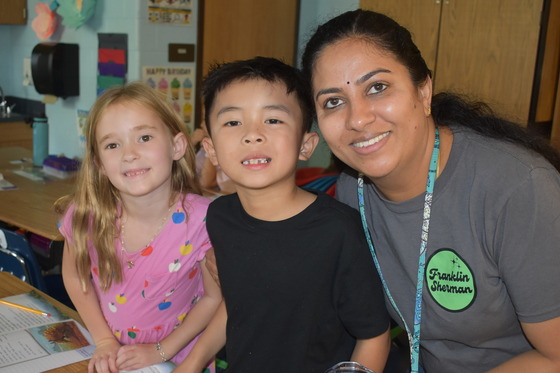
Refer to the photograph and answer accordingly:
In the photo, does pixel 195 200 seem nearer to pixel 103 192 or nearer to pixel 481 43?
pixel 103 192

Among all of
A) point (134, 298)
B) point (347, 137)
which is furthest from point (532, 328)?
point (134, 298)

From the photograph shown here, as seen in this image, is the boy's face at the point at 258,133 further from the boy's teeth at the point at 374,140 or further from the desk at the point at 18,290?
the desk at the point at 18,290

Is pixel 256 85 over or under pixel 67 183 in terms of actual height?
over

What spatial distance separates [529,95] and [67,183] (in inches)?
101

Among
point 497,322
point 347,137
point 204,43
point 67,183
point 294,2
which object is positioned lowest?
point 67,183

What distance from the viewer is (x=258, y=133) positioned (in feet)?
4.14

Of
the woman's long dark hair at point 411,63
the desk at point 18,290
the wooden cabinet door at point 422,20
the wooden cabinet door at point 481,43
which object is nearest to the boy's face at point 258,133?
the woman's long dark hair at point 411,63

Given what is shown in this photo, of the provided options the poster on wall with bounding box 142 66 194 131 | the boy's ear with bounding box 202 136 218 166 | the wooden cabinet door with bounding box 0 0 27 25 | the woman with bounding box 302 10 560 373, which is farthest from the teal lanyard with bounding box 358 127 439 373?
the wooden cabinet door with bounding box 0 0 27 25

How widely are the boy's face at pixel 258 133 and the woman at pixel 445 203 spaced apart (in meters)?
0.08

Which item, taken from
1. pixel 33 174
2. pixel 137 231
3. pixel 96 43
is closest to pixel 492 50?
pixel 137 231

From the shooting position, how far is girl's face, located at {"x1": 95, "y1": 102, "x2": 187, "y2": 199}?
1569 millimetres

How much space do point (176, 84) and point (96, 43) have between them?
24.5 inches

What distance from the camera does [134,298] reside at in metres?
1.67

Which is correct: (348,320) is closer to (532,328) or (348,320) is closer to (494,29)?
(532,328)
